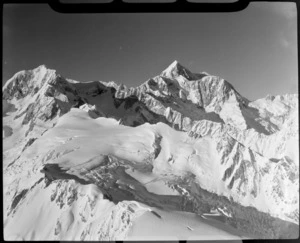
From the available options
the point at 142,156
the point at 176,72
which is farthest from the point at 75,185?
the point at 176,72

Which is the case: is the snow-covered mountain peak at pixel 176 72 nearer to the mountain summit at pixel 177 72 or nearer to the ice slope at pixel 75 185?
the mountain summit at pixel 177 72

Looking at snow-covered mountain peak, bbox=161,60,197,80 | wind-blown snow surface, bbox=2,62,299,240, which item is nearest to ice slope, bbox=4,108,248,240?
wind-blown snow surface, bbox=2,62,299,240

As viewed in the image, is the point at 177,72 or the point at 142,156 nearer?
the point at 177,72

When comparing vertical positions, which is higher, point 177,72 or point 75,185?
point 177,72

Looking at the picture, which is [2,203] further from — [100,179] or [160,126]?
[160,126]

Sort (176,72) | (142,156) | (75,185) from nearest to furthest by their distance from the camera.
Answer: (75,185)
(176,72)
(142,156)

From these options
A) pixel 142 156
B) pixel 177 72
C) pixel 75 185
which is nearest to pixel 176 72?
pixel 177 72

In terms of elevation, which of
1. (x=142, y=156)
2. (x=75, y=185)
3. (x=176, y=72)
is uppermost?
(x=176, y=72)

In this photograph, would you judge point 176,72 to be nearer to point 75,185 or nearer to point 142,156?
point 142,156

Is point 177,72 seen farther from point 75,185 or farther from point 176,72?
point 75,185

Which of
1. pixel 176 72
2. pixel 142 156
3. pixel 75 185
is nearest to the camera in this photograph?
pixel 75 185
